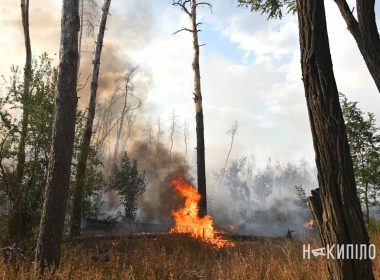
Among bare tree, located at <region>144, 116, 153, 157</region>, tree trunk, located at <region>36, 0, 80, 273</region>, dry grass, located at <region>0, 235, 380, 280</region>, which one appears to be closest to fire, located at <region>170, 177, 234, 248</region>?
dry grass, located at <region>0, 235, 380, 280</region>

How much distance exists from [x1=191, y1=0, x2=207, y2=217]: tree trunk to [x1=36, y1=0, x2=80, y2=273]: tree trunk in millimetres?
8586

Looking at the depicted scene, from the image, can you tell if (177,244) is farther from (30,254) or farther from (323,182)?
(323,182)

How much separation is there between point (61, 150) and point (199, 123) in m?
9.47

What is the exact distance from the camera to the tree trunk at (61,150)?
5.94 metres

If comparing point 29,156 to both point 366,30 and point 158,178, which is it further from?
point 158,178

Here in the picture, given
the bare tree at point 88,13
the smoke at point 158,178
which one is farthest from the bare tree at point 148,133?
the bare tree at point 88,13

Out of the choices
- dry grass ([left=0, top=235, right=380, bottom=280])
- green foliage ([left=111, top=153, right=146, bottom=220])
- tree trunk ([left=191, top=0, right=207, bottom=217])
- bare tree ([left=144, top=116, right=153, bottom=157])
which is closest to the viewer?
dry grass ([left=0, top=235, right=380, bottom=280])

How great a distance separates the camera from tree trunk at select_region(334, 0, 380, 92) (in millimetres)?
5492

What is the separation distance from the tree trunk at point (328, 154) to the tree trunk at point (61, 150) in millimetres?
4186

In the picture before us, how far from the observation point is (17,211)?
890 centimetres

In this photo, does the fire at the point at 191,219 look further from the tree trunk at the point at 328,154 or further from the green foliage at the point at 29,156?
the tree trunk at the point at 328,154

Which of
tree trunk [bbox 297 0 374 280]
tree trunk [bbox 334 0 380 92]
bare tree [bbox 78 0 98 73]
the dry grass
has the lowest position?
the dry grass

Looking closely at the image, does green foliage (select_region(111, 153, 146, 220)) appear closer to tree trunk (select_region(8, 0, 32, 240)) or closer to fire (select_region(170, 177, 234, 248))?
fire (select_region(170, 177, 234, 248))

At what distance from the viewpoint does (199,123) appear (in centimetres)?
1524
